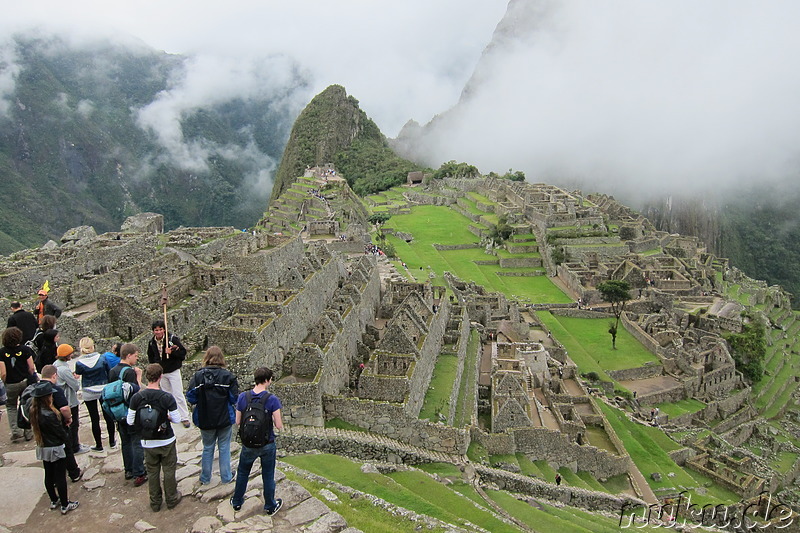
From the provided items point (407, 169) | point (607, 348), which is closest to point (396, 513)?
point (607, 348)

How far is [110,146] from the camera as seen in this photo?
61.0 metres

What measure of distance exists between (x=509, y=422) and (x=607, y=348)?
2170cm

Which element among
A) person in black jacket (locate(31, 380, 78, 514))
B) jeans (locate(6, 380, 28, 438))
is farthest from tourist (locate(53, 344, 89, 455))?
jeans (locate(6, 380, 28, 438))

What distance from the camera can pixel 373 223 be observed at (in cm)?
6731

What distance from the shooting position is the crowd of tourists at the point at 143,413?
325 inches

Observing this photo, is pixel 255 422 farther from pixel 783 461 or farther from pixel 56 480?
pixel 783 461

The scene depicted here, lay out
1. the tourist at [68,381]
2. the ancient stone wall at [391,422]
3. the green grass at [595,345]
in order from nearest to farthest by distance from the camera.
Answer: the tourist at [68,381], the ancient stone wall at [391,422], the green grass at [595,345]

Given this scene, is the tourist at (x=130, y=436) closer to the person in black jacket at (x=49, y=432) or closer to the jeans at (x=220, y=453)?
the person in black jacket at (x=49, y=432)

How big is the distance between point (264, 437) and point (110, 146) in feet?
200

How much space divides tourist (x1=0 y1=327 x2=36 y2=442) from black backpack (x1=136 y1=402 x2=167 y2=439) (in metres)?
3.06

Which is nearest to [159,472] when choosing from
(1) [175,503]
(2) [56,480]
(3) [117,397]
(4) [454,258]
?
(1) [175,503]

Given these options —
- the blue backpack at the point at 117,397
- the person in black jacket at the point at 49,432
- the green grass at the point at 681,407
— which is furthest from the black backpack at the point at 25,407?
the green grass at the point at 681,407

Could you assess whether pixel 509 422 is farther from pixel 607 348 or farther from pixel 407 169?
pixel 407 169

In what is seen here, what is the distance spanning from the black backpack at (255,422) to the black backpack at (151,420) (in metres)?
1.07
